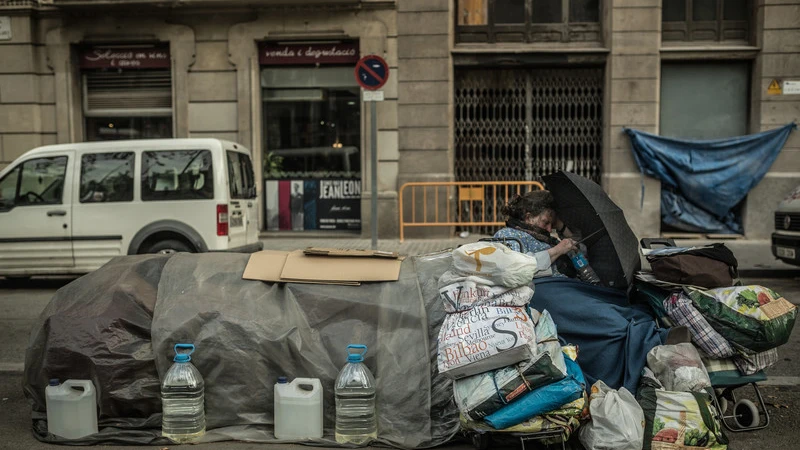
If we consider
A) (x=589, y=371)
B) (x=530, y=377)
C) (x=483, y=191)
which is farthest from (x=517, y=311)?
(x=483, y=191)

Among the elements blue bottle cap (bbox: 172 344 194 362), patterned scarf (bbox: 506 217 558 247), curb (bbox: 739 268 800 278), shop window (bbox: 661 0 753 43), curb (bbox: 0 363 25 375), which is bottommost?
curb (bbox: 739 268 800 278)

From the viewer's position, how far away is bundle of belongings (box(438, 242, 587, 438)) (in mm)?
4191

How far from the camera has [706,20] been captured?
15.8m

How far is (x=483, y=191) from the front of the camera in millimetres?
15055

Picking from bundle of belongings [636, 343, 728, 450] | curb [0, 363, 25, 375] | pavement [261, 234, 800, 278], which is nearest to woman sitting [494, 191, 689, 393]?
bundle of belongings [636, 343, 728, 450]

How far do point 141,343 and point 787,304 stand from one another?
368cm

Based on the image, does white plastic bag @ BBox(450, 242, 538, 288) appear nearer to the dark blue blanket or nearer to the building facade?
the dark blue blanket

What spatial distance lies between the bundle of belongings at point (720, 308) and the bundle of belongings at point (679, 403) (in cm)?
21

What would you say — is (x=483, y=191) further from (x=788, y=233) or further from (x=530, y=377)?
(x=530, y=377)

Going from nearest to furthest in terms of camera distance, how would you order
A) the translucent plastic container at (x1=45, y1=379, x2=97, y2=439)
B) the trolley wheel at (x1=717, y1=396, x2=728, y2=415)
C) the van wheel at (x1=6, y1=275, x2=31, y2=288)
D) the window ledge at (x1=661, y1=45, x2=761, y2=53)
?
1. the translucent plastic container at (x1=45, y1=379, x2=97, y2=439)
2. the trolley wheel at (x1=717, y1=396, x2=728, y2=415)
3. the van wheel at (x1=6, y1=275, x2=31, y2=288)
4. the window ledge at (x1=661, y1=45, x2=761, y2=53)

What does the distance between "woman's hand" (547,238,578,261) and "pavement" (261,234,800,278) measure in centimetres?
736

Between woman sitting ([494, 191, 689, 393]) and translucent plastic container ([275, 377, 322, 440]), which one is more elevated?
woman sitting ([494, 191, 689, 393])

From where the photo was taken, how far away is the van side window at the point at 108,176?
35.1ft

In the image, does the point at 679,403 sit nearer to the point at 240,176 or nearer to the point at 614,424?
the point at 614,424
